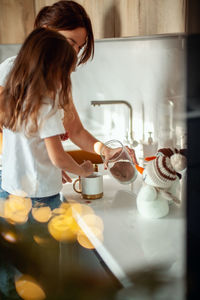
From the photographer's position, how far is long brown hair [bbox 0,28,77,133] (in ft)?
2.87

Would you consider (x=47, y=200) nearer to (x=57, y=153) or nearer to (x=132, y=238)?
(x=57, y=153)

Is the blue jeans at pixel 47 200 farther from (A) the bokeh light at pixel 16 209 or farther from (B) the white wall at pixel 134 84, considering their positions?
(B) the white wall at pixel 134 84

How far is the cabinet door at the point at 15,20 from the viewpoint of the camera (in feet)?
4.99

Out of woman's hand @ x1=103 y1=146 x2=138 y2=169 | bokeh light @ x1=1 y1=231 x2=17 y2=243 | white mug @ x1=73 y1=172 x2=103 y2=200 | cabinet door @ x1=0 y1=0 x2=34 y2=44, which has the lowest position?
bokeh light @ x1=1 y1=231 x2=17 y2=243

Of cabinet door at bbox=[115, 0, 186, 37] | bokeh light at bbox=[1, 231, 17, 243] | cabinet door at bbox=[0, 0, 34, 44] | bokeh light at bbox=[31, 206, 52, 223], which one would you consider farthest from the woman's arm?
cabinet door at bbox=[0, 0, 34, 44]

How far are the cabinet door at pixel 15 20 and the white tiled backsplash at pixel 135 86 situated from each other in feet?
1.15

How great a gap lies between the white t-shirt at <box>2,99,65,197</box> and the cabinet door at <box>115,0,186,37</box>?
41 centimetres

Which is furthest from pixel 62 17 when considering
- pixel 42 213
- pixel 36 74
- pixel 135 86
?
pixel 135 86

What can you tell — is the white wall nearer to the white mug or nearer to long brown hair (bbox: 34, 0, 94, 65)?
long brown hair (bbox: 34, 0, 94, 65)

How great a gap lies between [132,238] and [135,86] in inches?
45.7

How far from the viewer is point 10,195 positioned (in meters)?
0.95

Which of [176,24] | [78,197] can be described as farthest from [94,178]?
[176,24]

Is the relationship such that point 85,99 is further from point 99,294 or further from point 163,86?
point 99,294

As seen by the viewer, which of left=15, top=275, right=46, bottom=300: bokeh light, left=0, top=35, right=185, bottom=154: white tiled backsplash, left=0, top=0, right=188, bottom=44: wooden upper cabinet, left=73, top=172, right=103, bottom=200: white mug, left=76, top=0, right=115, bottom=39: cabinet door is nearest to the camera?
left=15, top=275, right=46, bottom=300: bokeh light
